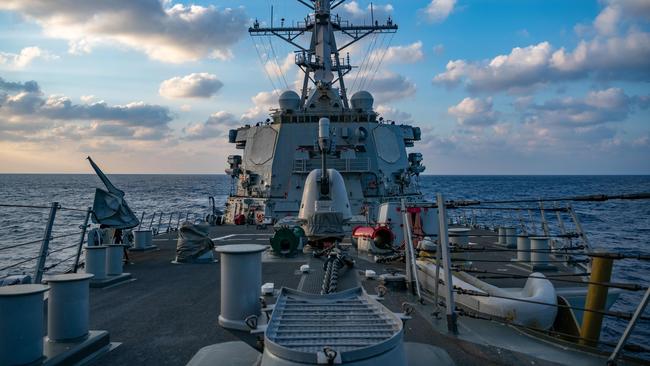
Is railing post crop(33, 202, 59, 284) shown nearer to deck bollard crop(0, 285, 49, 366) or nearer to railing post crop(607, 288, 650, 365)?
deck bollard crop(0, 285, 49, 366)

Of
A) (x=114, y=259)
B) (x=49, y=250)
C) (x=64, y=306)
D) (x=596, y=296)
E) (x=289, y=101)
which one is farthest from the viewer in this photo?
(x=289, y=101)

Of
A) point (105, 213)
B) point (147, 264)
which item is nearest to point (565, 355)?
point (147, 264)

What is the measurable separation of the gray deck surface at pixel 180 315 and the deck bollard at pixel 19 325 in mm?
780

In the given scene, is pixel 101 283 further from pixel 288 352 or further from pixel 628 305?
pixel 628 305

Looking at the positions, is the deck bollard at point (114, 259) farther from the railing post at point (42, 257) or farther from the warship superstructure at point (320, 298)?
the railing post at point (42, 257)

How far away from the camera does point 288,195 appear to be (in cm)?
1934

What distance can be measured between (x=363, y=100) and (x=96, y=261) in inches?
657

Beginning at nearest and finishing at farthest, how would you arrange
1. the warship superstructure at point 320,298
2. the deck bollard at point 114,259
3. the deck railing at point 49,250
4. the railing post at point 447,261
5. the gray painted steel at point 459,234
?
the warship superstructure at point 320,298, the railing post at point 447,261, the deck railing at point 49,250, the deck bollard at point 114,259, the gray painted steel at point 459,234

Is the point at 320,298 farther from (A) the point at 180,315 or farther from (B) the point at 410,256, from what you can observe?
(B) the point at 410,256

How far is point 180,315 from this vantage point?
5477 millimetres

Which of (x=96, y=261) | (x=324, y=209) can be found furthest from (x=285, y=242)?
(x=96, y=261)

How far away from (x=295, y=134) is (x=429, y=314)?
628 inches

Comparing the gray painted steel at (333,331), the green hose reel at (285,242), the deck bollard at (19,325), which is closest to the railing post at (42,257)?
the deck bollard at (19,325)

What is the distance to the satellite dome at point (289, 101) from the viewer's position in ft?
69.3
